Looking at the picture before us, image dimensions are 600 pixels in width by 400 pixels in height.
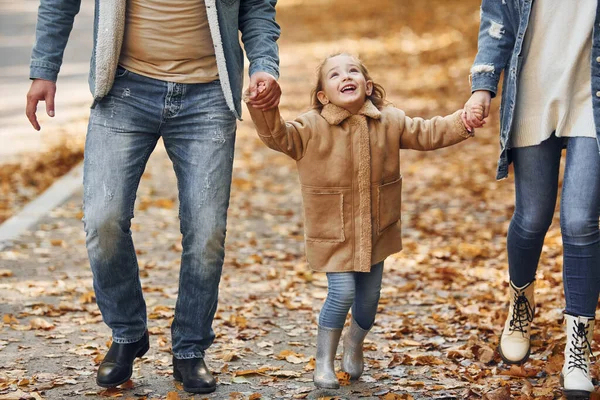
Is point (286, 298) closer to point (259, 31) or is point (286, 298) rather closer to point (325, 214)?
point (325, 214)

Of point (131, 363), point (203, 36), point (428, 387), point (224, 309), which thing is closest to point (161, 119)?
point (203, 36)

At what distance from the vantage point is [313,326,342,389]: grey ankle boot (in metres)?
4.58

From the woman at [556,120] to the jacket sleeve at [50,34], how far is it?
1.80 m

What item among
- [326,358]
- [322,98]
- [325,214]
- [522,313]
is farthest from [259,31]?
[522,313]

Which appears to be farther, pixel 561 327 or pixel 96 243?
pixel 561 327

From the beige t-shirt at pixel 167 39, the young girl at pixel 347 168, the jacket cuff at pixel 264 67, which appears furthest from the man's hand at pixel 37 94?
the young girl at pixel 347 168

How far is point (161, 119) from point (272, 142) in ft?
1.62

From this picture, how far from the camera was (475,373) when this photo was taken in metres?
4.88

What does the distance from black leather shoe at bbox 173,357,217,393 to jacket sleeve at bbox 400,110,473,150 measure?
1389 mm

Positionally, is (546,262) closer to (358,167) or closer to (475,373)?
(475,373)

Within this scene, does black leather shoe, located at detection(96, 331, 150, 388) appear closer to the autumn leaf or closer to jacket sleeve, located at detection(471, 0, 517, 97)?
the autumn leaf

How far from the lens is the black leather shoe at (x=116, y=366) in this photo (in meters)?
4.57

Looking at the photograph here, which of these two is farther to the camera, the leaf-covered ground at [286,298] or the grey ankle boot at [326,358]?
the leaf-covered ground at [286,298]

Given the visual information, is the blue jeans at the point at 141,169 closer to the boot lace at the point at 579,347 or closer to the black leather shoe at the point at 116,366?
the black leather shoe at the point at 116,366
